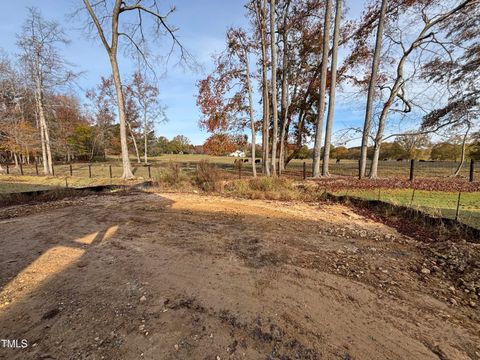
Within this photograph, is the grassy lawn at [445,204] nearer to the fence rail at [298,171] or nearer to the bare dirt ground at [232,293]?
the bare dirt ground at [232,293]

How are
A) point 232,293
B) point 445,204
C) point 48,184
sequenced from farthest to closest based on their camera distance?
point 48,184, point 445,204, point 232,293

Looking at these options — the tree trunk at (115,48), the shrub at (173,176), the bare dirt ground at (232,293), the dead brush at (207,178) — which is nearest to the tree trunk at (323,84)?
the dead brush at (207,178)

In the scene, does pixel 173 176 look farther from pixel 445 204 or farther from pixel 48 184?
pixel 445 204

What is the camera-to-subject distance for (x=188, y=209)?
6.13 meters

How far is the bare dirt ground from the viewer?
1.80 meters

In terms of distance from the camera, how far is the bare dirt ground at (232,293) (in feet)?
5.92

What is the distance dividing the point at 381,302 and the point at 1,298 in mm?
4053

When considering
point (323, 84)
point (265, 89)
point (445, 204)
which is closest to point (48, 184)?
point (265, 89)

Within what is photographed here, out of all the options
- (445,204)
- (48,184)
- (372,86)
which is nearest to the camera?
(445,204)

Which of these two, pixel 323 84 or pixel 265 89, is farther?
pixel 265 89

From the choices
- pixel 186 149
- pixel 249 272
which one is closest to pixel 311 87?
pixel 249 272

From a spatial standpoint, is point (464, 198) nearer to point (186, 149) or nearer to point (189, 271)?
point (189, 271)

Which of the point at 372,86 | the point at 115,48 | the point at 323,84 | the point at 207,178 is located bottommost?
the point at 207,178

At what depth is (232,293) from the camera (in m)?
2.46
